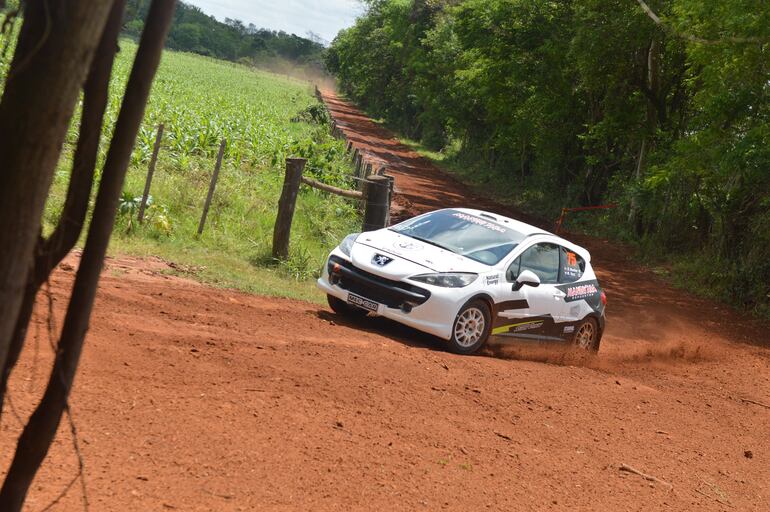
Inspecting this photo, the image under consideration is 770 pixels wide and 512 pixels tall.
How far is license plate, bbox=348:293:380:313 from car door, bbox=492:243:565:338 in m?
1.46

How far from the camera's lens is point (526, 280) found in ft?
37.9

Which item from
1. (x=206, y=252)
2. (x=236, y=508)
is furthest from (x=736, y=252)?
(x=236, y=508)

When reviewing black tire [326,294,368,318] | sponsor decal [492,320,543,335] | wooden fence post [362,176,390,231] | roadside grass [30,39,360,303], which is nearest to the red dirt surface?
black tire [326,294,368,318]

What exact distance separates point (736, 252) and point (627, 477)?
1529 centimetres

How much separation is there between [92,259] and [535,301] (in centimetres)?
931

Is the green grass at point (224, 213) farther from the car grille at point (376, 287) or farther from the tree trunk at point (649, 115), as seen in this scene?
the tree trunk at point (649, 115)

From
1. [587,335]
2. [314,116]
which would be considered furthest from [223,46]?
[587,335]

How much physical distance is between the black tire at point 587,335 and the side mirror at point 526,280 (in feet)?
5.11

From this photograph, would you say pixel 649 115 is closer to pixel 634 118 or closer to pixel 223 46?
pixel 634 118

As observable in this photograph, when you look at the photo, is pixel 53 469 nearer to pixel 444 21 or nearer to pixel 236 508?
pixel 236 508

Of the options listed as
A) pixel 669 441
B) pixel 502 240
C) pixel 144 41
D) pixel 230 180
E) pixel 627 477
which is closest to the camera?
pixel 144 41

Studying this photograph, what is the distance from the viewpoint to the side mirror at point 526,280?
1155 cm

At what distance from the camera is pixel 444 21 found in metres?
60.3

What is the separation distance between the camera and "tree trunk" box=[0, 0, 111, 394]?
2.55 meters
